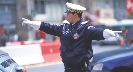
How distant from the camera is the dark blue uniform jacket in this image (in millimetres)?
4922

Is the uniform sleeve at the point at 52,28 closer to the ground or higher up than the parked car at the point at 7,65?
higher up

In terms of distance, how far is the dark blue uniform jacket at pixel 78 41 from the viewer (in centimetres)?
492

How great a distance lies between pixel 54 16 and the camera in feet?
147

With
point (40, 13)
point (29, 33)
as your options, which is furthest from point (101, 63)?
point (40, 13)

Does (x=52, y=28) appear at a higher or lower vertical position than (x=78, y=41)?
higher

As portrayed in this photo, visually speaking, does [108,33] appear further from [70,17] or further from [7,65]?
[7,65]

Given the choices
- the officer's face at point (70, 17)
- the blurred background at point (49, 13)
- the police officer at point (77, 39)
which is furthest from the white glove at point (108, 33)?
the blurred background at point (49, 13)

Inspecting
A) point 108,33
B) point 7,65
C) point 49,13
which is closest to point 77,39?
point 108,33

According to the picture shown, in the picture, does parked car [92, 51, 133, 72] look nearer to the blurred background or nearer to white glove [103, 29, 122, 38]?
white glove [103, 29, 122, 38]

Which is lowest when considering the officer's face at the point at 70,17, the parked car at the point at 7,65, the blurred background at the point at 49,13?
the blurred background at the point at 49,13

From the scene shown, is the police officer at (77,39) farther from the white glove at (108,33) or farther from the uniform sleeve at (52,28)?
the uniform sleeve at (52,28)

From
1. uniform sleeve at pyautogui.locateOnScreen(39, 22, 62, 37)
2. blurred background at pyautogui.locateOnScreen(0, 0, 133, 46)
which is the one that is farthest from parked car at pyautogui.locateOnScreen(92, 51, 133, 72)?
blurred background at pyautogui.locateOnScreen(0, 0, 133, 46)

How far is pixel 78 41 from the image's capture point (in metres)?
4.95

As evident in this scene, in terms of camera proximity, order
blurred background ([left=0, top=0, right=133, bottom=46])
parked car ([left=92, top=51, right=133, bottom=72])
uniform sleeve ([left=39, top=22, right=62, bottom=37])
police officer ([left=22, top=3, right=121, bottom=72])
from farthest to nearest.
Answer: blurred background ([left=0, top=0, right=133, bottom=46]) → parked car ([left=92, top=51, right=133, bottom=72]) → uniform sleeve ([left=39, top=22, right=62, bottom=37]) → police officer ([left=22, top=3, right=121, bottom=72])
